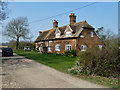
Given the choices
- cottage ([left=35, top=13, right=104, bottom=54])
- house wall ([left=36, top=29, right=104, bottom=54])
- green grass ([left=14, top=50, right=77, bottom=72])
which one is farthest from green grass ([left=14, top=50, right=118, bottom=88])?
cottage ([left=35, top=13, right=104, bottom=54])

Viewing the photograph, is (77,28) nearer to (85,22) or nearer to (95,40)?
(85,22)

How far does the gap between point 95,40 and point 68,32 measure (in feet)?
22.9

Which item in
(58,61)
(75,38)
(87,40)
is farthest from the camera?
(87,40)

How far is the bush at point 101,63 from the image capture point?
716 cm

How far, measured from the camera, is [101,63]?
7.24 m

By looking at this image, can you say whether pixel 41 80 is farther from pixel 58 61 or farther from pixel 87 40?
pixel 87 40

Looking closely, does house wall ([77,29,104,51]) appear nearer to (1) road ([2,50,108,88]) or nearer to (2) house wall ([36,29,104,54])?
(2) house wall ([36,29,104,54])

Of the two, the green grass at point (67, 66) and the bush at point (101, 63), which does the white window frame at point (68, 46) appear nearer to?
the green grass at point (67, 66)

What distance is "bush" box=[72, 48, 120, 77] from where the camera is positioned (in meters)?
7.16

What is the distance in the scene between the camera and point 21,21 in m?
46.1

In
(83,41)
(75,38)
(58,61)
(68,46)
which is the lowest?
(58,61)

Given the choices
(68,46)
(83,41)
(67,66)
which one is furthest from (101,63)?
(68,46)

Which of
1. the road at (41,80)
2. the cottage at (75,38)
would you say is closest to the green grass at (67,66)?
the road at (41,80)

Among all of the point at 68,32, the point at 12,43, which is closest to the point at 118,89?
the point at 68,32
